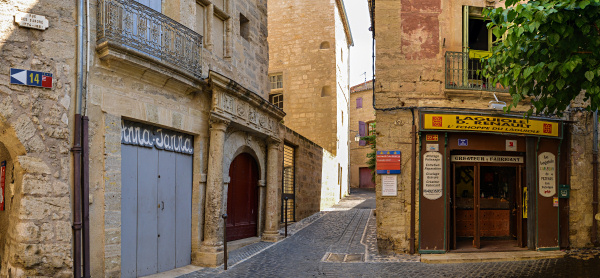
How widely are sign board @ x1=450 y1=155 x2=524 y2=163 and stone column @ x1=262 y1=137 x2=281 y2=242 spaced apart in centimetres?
406

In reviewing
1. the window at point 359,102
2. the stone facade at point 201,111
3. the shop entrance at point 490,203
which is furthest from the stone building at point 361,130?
the shop entrance at point 490,203

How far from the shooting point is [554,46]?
6113mm

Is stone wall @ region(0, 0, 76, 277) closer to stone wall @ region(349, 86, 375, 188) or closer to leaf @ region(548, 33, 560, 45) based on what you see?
leaf @ region(548, 33, 560, 45)

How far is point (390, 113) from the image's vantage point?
9367 mm

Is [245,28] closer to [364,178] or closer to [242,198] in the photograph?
[242,198]

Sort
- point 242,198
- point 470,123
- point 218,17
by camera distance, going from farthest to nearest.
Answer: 1. point 242,198
2. point 218,17
3. point 470,123

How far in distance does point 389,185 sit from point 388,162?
447 mm

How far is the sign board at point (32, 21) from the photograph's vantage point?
17.6 ft

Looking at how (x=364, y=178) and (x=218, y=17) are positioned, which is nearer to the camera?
(x=218, y=17)

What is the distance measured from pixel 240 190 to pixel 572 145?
703 cm

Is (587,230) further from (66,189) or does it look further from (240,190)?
(66,189)

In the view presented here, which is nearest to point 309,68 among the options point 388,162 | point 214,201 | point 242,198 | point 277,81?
point 277,81

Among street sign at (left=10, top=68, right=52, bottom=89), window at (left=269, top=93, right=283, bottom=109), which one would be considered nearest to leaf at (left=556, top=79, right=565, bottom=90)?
street sign at (left=10, top=68, right=52, bottom=89)

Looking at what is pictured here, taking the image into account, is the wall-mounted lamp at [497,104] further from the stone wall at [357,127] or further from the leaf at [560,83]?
the stone wall at [357,127]
